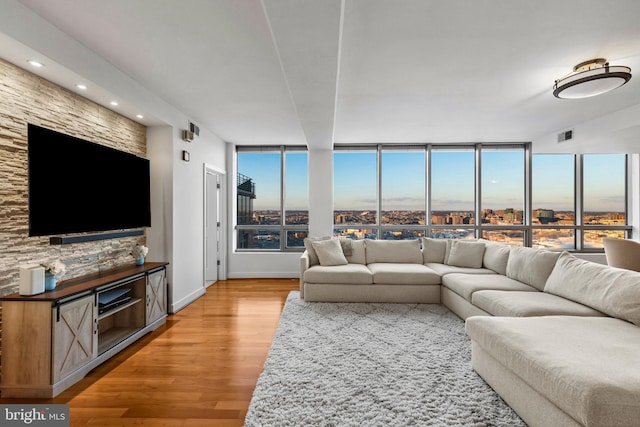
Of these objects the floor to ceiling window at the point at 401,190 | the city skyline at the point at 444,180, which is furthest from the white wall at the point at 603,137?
the floor to ceiling window at the point at 401,190

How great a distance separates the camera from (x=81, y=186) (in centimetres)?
268

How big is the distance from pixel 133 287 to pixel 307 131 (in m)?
2.93

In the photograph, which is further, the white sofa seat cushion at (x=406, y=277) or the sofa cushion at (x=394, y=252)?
the sofa cushion at (x=394, y=252)

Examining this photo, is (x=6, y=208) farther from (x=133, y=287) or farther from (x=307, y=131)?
(x=307, y=131)

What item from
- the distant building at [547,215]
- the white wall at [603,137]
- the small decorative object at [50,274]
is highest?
the white wall at [603,137]

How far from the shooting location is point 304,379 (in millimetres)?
2223

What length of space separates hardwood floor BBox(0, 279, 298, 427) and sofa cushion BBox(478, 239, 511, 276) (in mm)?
2993

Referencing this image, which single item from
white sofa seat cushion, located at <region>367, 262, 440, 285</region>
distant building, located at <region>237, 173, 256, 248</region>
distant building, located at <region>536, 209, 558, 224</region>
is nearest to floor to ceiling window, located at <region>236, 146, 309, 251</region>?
distant building, located at <region>237, 173, 256, 248</region>

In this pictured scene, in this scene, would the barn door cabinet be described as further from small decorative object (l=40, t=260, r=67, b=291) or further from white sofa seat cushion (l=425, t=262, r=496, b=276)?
white sofa seat cushion (l=425, t=262, r=496, b=276)

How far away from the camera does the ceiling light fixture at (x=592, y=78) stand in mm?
2645

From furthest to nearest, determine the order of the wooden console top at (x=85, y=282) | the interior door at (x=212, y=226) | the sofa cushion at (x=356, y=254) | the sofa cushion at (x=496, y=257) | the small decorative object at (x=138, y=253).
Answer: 1. the interior door at (x=212, y=226)
2. the sofa cushion at (x=356, y=254)
3. the sofa cushion at (x=496, y=257)
4. the small decorative object at (x=138, y=253)
5. the wooden console top at (x=85, y=282)

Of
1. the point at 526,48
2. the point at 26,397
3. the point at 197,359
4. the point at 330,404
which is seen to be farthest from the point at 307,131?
the point at 26,397

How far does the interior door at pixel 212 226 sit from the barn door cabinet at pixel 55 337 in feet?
8.93

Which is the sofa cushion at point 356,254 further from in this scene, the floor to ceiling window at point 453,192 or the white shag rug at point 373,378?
the floor to ceiling window at point 453,192
